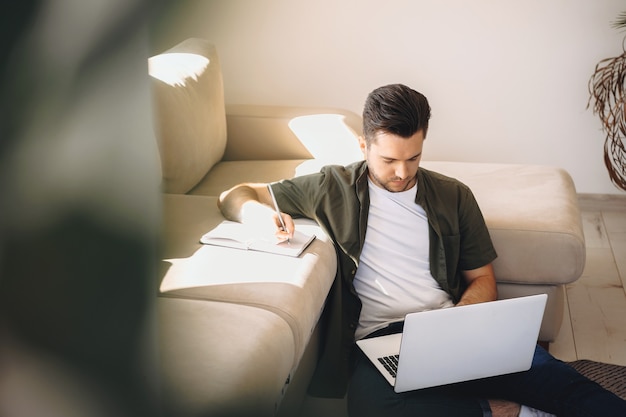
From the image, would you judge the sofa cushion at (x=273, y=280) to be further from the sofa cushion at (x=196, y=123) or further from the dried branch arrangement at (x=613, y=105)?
the dried branch arrangement at (x=613, y=105)

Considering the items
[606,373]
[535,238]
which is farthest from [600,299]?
[535,238]

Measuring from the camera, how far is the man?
1.61 metres

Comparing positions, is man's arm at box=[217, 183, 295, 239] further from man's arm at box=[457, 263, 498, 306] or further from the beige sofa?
man's arm at box=[457, 263, 498, 306]

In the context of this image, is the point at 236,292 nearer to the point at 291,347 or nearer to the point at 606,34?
the point at 291,347

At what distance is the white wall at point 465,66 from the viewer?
3.17 metres

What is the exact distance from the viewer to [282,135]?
8.74 ft

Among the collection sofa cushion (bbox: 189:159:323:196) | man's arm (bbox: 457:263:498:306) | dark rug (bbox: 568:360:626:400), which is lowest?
dark rug (bbox: 568:360:626:400)

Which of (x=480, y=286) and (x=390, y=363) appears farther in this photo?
(x=480, y=286)

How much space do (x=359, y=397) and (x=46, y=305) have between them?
1.40 m

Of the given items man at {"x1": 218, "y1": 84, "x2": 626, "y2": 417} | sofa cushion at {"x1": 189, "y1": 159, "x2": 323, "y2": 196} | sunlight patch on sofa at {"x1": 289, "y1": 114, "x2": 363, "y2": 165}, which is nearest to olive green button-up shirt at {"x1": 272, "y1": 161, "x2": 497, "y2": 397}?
man at {"x1": 218, "y1": 84, "x2": 626, "y2": 417}

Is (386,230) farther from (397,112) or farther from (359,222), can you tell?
(397,112)

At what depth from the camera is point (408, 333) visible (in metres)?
1.28

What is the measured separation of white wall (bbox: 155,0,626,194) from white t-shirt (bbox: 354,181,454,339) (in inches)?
62.2

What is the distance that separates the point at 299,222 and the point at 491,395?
2.05 ft
